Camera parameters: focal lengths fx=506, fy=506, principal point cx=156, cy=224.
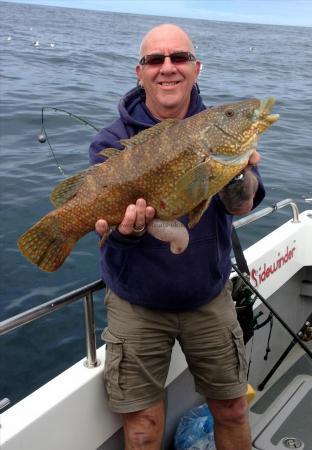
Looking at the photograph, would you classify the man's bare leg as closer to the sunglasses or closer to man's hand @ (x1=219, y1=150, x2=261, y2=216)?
man's hand @ (x1=219, y1=150, x2=261, y2=216)

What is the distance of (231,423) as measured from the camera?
3.03 metres

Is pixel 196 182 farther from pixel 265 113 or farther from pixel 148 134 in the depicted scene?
pixel 265 113

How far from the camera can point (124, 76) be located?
2445 cm

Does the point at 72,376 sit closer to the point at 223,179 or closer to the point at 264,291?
the point at 223,179

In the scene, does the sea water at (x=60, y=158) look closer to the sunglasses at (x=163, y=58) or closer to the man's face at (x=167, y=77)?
the man's face at (x=167, y=77)

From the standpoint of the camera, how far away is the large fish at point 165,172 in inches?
99.7

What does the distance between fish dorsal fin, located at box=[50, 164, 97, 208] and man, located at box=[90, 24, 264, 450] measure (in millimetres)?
256

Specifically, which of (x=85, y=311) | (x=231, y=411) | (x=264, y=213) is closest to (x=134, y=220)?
(x=85, y=311)

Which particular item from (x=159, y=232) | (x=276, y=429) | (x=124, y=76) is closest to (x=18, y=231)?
(x=276, y=429)

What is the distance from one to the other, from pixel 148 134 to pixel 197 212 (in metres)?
0.48

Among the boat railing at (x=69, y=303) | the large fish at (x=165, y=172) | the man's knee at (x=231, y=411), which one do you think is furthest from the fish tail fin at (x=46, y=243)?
the man's knee at (x=231, y=411)

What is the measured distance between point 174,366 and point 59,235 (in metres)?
1.41

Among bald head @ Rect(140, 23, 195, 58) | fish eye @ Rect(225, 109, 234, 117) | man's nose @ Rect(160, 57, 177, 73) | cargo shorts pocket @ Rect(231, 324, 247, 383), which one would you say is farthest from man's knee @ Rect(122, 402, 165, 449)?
bald head @ Rect(140, 23, 195, 58)

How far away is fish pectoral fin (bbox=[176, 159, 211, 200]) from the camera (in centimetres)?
249
